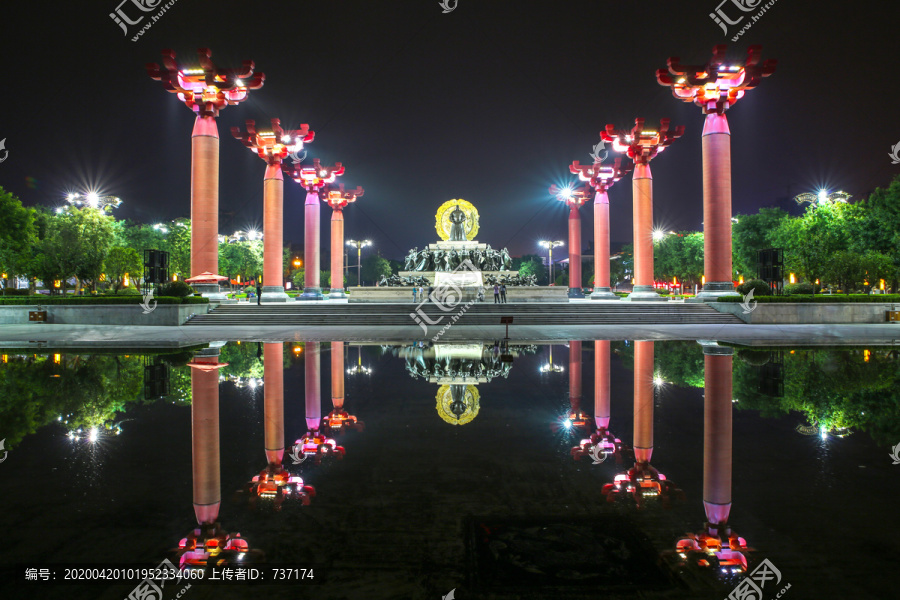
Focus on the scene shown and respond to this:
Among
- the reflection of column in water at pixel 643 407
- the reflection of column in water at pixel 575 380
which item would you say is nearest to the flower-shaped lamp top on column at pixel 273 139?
the reflection of column in water at pixel 575 380

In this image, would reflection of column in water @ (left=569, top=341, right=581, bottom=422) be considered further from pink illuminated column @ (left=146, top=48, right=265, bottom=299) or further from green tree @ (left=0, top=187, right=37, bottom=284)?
green tree @ (left=0, top=187, right=37, bottom=284)

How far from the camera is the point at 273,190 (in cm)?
3981

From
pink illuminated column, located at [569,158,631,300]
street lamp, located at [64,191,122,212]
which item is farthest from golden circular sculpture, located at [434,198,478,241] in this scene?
street lamp, located at [64,191,122,212]

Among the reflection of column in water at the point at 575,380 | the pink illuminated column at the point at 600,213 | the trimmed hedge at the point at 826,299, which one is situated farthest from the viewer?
the pink illuminated column at the point at 600,213

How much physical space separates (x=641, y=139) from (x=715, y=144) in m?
7.53

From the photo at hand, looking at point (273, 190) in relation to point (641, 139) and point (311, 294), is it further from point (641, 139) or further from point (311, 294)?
point (641, 139)

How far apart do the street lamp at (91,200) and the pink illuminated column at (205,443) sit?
1671 inches

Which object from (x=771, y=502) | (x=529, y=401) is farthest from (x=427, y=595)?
(x=529, y=401)

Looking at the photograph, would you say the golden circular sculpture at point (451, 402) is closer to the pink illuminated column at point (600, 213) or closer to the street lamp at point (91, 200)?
the pink illuminated column at point (600, 213)

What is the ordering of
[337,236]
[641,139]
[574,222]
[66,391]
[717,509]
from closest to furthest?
[717,509] → [66,391] → [641,139] → [574,222] → [337,236]

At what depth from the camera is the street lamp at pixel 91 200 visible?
44.6 m

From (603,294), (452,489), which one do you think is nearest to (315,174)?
(603,294)

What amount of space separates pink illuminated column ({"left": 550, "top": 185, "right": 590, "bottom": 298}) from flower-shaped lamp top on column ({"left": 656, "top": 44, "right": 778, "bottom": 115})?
19.8 m

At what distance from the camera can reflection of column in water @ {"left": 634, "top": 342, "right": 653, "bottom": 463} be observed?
604 centimetres
